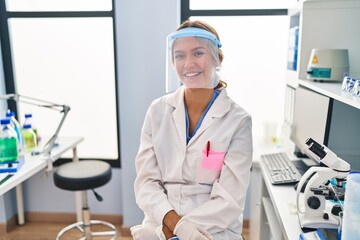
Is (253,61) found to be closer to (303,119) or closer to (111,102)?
(303,119)

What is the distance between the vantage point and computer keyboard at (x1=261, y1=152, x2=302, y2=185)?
168 cm

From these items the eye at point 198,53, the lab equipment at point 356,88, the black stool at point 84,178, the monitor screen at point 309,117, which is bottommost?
the black stool at point 84,178

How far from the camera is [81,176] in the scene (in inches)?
86.9

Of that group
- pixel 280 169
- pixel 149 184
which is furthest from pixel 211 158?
pixel 280 169

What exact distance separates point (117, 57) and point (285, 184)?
59.7 inches

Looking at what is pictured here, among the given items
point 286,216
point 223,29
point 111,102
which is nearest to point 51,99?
point 111,102

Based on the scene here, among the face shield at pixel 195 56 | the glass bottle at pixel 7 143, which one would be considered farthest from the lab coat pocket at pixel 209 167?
the glass bottle at pixel 7 143

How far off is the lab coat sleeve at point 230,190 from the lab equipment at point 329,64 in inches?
24.7

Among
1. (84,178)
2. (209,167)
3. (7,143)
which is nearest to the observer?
(209,167)

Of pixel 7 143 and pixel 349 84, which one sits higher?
pixel 349 84

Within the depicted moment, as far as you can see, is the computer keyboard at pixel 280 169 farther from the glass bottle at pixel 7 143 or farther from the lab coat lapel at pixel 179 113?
the glass bottle at pixel 7 143

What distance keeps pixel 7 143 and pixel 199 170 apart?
3.94 feet

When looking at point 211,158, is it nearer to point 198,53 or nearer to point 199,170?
point 199,170

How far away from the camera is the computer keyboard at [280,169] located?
168 cm
